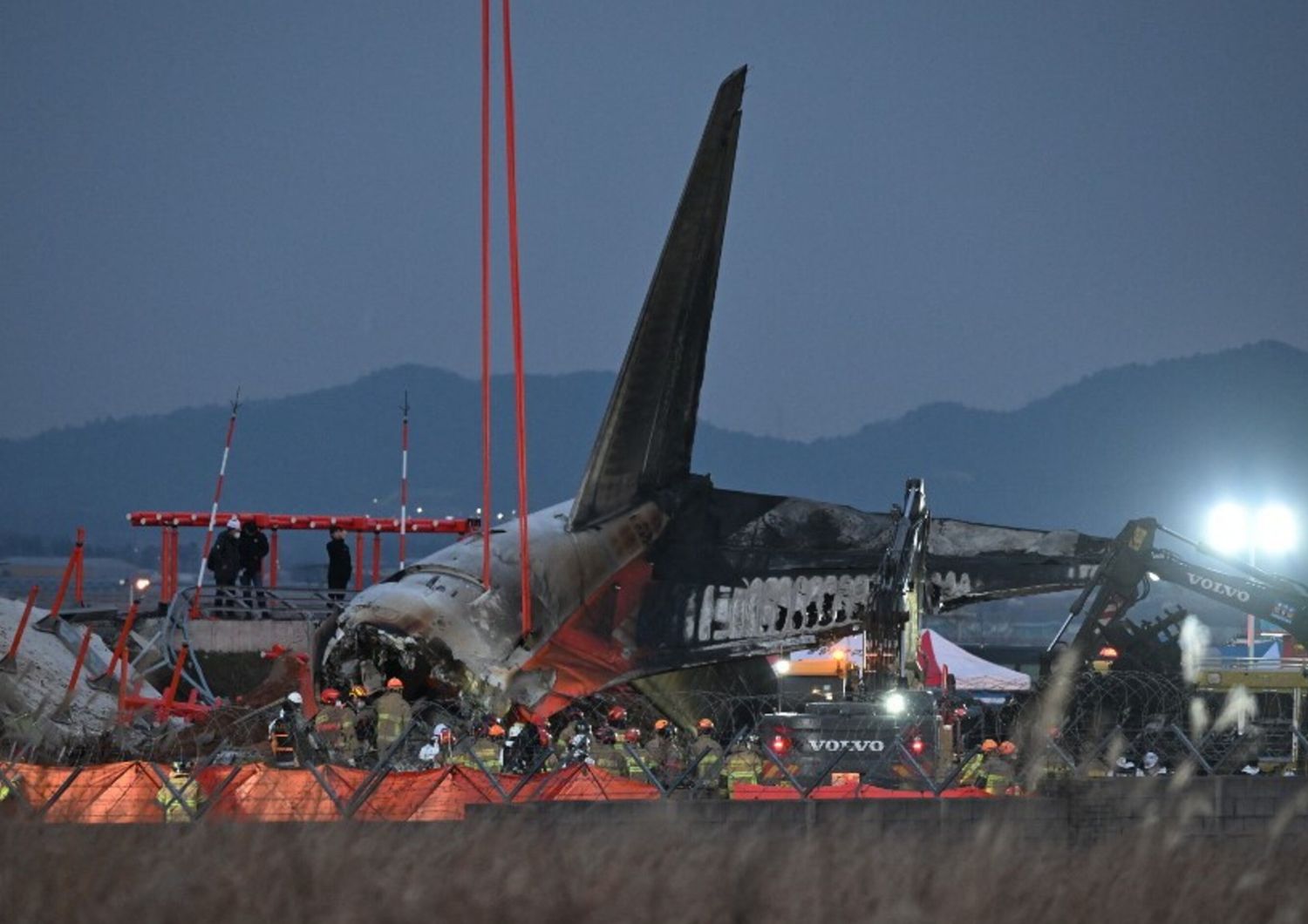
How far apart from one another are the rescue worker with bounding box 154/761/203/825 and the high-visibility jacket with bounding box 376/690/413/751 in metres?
5.35

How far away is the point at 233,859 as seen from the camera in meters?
8.91

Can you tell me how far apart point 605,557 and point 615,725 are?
8.01ft

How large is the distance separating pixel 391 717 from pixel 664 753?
151 inches

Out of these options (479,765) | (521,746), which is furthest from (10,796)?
(521,746)

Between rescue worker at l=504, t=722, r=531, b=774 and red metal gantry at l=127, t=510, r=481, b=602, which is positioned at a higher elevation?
red metal gantry at l=127, t=510, r=481, b=602

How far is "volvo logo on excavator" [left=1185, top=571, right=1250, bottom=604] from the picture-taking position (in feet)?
122

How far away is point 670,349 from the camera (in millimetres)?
31719

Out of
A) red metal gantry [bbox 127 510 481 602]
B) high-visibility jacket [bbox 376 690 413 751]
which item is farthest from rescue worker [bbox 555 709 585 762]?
red metal gantry [bbox 127 510 481 602]

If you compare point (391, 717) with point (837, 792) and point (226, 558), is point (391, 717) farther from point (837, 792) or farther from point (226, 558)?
point (226, 558)

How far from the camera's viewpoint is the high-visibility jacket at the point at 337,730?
950 inches

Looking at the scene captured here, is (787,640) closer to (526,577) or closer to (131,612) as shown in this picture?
(526,577)

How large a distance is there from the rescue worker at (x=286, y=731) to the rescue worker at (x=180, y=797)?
4109mm

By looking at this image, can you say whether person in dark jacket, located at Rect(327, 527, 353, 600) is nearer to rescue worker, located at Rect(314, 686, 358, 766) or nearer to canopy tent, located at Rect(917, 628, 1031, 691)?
rescue worker, located at Rect(314, 686, 358, 766)

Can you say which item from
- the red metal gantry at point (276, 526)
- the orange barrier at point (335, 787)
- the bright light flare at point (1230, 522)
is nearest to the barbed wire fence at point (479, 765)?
the orange barrier at point (335, 787)
